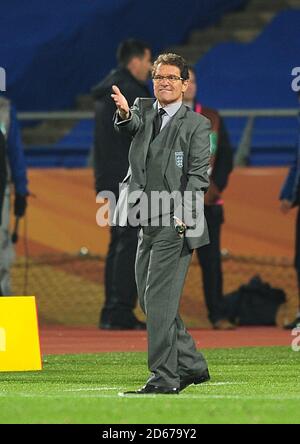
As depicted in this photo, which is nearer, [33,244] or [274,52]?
[33,244]

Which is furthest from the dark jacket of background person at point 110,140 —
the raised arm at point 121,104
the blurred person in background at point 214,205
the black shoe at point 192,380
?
the raised arm at point 121,104

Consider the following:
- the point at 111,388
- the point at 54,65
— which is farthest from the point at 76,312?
the point at 111,388

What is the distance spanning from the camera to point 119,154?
13906mm

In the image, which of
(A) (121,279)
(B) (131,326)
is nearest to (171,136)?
(A) (121,279)

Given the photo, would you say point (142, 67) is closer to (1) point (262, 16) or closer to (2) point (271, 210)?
(2) point (271, 210)

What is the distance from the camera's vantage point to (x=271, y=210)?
1586 centimetres

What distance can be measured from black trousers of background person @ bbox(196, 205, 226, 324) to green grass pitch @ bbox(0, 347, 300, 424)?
2.42 metres

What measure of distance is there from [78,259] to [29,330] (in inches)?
227

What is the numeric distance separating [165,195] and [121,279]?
5.49 metres

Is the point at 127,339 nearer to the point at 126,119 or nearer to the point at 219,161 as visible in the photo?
the point at 219,161

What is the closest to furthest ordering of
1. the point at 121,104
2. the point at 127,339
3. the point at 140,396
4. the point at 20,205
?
the point at 140,396 → the point at 121,104 → the point at 127,339 → the point at 20,205

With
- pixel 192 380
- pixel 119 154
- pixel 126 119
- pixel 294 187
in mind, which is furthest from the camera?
pixel 294 187

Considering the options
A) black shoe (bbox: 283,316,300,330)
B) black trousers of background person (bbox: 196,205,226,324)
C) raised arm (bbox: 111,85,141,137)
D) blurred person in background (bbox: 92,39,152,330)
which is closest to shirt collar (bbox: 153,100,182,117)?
raised arm (bbox: 111,85,141,137)

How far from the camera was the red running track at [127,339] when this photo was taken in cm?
1241
